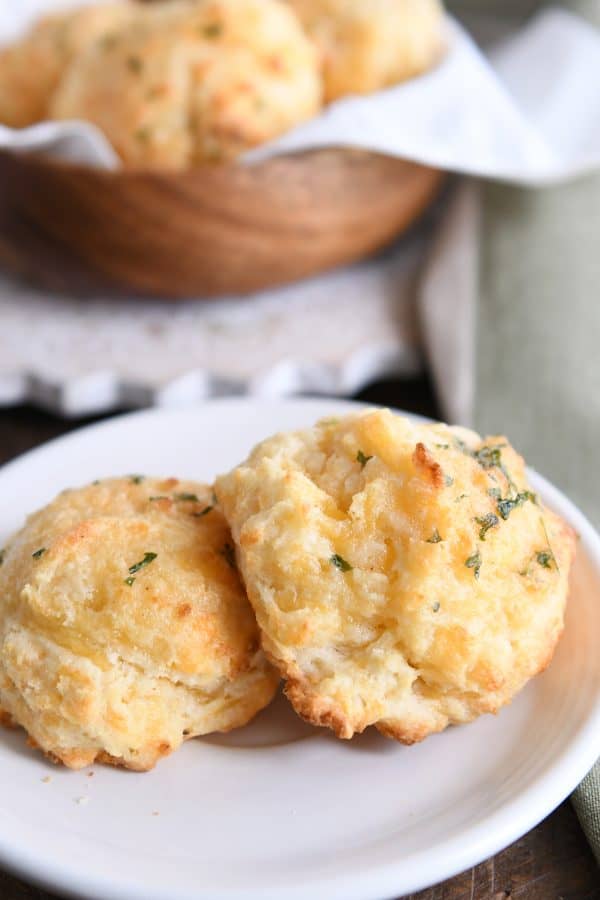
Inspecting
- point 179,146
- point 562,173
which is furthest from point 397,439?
point 562,173

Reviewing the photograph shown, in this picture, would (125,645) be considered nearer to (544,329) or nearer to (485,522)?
(485,522)

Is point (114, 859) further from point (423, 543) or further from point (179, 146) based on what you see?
point (179, 146)

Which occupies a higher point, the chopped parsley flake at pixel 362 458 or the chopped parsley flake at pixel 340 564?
→ the chopped parsley flake at pixel 362 458

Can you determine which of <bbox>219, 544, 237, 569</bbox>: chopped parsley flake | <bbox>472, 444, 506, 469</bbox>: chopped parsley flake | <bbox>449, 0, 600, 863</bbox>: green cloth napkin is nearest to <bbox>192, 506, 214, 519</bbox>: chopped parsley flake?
<bbox>219, 544, 237, 569</bbox>: chopped parsley flake

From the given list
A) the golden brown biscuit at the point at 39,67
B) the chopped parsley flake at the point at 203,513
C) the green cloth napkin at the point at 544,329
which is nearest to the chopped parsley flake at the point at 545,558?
the chopped parsley flake at the point at 203,513

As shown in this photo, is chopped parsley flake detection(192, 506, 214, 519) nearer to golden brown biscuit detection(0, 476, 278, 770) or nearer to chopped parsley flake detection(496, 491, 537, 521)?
golden brown biscuit detection(0, 476, 278, 770)

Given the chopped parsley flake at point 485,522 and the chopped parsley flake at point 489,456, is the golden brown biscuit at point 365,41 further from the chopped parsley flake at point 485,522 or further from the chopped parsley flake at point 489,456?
the chopped parsley flake at point 485,522
